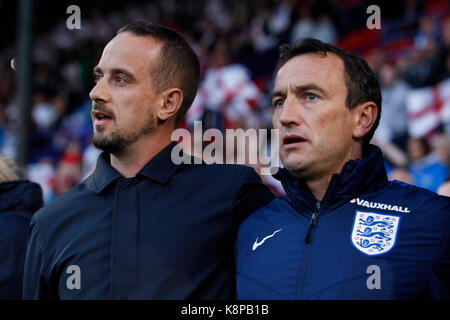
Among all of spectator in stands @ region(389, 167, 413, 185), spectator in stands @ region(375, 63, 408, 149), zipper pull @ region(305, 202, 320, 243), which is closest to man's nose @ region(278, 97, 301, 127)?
zipper pull @ region(305, 202, 320, 243)

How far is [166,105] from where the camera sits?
250 centimetres

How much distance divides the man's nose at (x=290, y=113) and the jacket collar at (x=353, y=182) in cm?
26

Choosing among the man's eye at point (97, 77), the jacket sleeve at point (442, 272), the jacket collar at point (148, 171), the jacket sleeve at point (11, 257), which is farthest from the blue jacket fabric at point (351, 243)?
the jacket sleeve at point (11, 257)

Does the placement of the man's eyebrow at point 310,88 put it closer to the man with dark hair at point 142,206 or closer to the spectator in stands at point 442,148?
the man with dark hair at point 142,206

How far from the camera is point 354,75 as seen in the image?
2.32m

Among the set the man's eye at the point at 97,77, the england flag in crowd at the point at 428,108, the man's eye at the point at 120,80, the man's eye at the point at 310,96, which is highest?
the england flag in crowd at the point at 428,108

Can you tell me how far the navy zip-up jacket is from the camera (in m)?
2.16

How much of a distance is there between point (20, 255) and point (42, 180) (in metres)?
6.49

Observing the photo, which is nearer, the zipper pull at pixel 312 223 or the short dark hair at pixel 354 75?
the zipper pull at pixel 312 223

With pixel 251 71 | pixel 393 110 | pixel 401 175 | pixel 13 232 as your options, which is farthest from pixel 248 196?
pixel 251 71

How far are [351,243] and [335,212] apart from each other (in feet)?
0.46

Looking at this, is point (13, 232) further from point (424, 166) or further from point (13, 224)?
point (424, 166)

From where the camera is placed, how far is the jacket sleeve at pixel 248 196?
2334 millimetres
